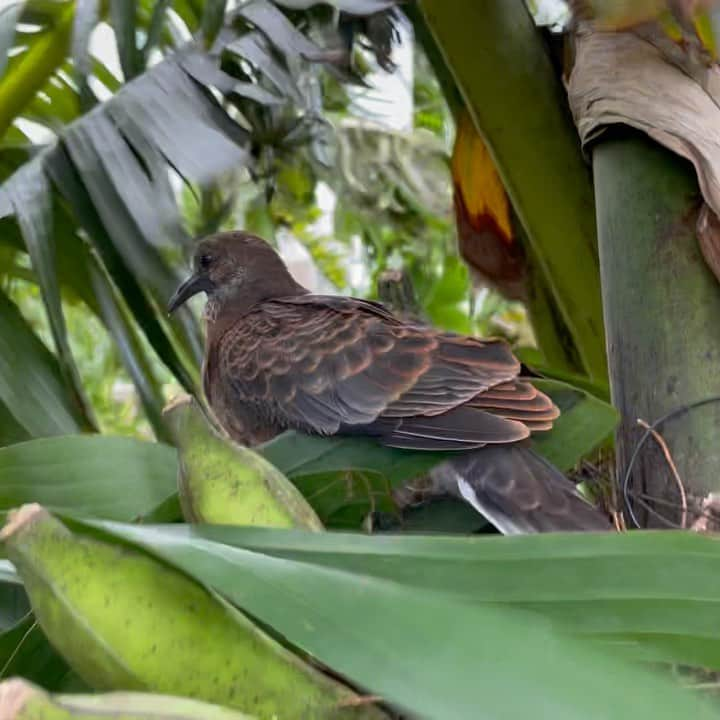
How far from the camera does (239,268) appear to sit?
4.56ft

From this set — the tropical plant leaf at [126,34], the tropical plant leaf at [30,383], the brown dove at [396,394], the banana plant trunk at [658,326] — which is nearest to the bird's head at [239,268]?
the brown dove at [396,394]

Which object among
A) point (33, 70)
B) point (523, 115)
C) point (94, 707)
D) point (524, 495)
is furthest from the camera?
point (33, 70)

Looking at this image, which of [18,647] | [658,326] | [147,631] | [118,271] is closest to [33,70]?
[118,271]

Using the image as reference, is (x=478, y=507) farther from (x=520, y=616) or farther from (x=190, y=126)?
(x=190, y=126)

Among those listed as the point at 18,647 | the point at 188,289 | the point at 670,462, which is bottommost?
the point at 670,462

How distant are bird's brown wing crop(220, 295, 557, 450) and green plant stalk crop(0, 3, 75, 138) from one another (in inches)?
16.6

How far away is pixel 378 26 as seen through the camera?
4.05 feet

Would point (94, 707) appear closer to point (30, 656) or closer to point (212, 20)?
point (30, 656)

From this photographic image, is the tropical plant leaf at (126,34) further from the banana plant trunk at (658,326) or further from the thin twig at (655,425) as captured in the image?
the thin twig at (655,425)

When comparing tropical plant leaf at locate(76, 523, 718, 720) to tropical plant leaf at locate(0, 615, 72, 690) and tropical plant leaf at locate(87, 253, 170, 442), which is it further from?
tropical plant leaf at locate(87, 253, 170, 442)

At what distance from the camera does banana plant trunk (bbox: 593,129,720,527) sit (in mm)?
863

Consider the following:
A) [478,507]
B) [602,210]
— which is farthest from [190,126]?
[478,507]

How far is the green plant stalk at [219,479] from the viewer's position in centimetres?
50

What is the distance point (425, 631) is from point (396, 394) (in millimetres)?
571
